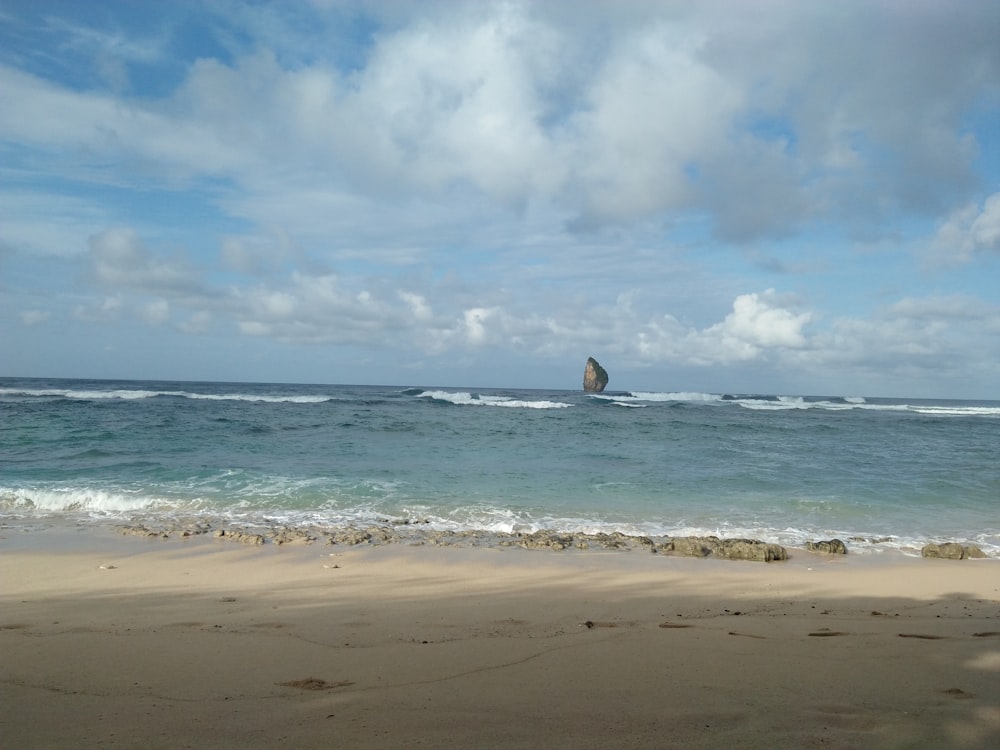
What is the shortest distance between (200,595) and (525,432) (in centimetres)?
2008

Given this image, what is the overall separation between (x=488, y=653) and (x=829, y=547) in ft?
21.7

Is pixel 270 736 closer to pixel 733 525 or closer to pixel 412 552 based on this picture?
pixel 412 552

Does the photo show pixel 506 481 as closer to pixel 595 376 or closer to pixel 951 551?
pixel 951 551

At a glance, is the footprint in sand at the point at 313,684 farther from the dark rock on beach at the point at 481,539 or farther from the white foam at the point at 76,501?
the white foam at the point at 76,501

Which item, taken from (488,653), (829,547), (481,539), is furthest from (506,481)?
(488,653)

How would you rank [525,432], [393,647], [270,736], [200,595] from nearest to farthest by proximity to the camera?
[270,736] < [393,647] < [200,595] < [525,432]

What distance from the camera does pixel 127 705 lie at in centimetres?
360

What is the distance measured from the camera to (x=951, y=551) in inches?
344

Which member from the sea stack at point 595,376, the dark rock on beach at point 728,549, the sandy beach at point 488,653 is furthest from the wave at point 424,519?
the sea stack at point 595,376

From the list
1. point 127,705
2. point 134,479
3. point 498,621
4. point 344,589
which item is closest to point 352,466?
point 134,479

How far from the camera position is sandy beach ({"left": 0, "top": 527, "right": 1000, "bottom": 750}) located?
3273 millimetres

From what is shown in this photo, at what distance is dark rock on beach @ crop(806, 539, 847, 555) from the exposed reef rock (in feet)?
3.85

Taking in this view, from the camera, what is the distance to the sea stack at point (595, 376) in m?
89.3

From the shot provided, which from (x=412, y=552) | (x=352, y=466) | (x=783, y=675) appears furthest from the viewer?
A: (x=352, y=466)
